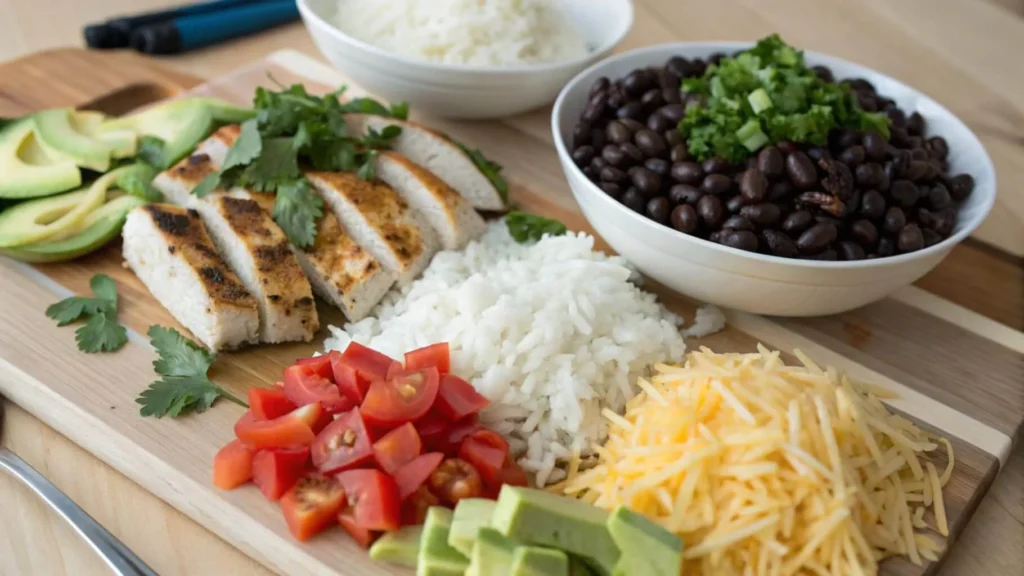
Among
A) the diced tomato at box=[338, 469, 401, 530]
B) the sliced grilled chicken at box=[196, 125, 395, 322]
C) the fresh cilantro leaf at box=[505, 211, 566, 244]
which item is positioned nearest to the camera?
the diced tomato at box=[338, 469, 401, 530]

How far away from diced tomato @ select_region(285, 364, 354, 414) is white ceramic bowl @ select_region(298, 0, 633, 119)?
182 cm

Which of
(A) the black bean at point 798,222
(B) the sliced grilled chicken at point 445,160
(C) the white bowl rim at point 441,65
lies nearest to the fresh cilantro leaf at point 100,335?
(B) the sliced grilled chicken at point 445,160

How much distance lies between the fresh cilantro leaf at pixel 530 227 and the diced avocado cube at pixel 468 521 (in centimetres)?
155

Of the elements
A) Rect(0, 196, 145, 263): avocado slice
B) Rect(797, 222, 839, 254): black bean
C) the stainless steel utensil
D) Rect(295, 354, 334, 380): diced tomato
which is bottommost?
the stainless steel utensil

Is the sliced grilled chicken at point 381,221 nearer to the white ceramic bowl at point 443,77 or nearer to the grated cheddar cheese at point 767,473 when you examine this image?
the white ceramic bowl at point 443,77

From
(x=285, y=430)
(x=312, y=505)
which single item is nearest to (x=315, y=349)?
Result: (x=285, y=430)

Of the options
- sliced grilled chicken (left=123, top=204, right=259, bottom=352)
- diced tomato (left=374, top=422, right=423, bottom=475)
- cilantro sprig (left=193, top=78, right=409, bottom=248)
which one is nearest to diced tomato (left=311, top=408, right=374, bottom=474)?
diced tomato (left=374, top=422, right=423, bottom=475)

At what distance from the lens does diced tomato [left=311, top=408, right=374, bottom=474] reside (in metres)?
2.61

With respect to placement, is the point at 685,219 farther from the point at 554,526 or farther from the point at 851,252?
the point at 554,526

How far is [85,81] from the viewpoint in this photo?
467cm

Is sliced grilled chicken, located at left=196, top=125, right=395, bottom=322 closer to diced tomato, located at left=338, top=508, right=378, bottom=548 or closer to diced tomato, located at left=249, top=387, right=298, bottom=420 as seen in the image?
diced tomato, located at left=249, top=387, right=298, bottom=420

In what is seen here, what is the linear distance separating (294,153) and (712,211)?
1746 millimetres

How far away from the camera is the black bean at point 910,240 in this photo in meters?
3.26

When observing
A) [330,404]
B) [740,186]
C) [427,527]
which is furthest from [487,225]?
[427,527]
